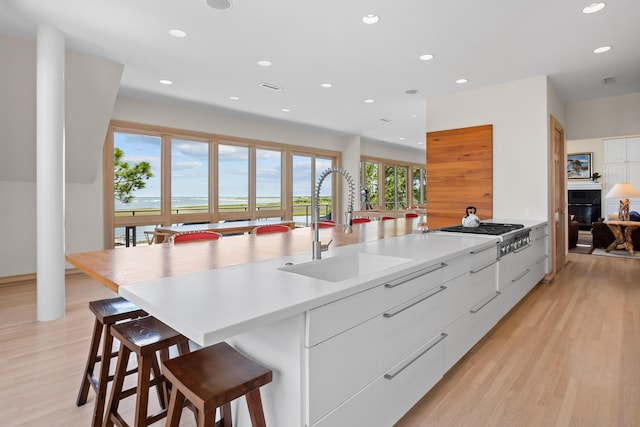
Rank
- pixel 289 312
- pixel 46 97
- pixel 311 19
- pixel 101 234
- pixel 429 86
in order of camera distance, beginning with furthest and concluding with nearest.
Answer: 1. pixel 101 234
2. pixel 429 86
3. pixel 46 97
4. pixel 311 19
5. pixel 289 312

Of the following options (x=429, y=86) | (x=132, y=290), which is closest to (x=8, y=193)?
(x=132, y=290)

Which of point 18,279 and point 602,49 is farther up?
point 602,49

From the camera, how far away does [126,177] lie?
18.9 feet

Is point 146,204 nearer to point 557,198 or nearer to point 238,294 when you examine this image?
point 238,294

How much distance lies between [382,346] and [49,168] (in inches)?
138

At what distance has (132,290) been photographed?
1.28 metres

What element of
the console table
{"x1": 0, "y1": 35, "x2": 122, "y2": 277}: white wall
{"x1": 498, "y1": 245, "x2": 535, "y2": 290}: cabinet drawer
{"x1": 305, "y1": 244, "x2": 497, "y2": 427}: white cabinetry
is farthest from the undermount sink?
the console table

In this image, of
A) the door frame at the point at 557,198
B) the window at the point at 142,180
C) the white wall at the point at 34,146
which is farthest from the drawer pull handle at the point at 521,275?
the window at the point at 142,180

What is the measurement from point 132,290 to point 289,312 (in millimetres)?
624

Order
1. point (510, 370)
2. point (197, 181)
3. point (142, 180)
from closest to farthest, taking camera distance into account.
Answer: point (510, 370), point (142, 180), point (197, 181)

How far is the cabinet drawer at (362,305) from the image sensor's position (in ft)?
3.86

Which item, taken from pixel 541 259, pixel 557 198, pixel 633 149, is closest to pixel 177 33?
pixel 541 259

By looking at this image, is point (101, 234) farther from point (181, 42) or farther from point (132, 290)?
point (132, 290)

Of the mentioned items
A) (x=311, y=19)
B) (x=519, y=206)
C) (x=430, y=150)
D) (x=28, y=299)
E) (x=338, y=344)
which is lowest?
(x=28, y=299)
